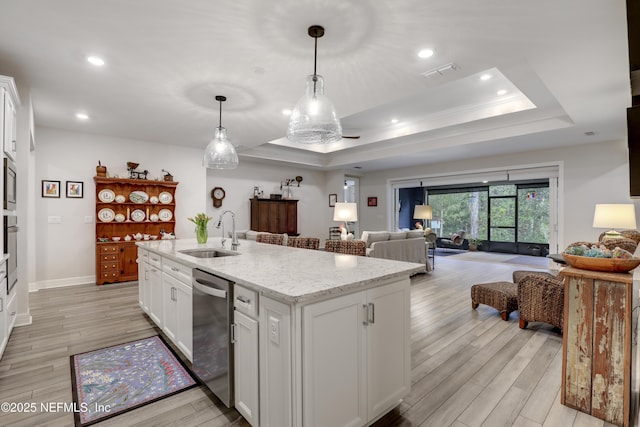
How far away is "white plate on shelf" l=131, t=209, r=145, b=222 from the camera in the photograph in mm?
5652

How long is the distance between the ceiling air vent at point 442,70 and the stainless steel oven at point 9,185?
3910mm

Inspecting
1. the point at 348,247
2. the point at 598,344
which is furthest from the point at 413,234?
the point at 598,344

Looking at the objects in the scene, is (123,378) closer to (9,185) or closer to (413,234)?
(9,185)

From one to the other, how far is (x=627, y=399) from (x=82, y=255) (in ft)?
22.5

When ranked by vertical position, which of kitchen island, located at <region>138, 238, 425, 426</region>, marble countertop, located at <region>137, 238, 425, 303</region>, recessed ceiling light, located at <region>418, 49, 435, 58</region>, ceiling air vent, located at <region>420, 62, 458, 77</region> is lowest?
kitchen island, located at <region>138, 238, 425, 426</region>

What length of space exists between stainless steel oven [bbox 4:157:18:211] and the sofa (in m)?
4.16

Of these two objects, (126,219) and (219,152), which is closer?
(219,152)

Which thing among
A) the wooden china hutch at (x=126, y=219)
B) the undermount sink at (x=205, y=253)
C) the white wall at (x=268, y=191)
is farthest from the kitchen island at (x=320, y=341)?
the white wall at (x=268, y=191)

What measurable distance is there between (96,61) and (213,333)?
272 cm

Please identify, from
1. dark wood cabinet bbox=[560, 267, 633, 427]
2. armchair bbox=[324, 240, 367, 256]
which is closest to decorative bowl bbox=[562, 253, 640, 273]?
dark wood cabinet bbox=[560, 267, 633, 427]

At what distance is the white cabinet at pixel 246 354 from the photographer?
1.63m

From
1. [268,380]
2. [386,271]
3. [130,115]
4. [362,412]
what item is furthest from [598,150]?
[130,115]

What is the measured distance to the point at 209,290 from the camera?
1947 mm

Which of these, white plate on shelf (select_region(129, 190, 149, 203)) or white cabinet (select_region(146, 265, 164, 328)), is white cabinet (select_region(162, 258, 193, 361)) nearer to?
white cabinet (select_region(146, 265, 164, 328))
